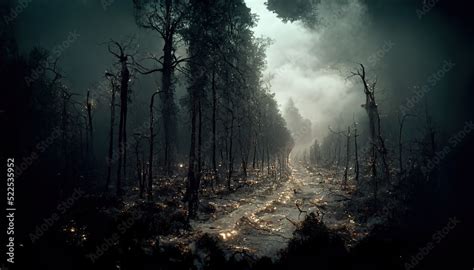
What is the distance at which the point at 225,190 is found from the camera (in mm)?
23297

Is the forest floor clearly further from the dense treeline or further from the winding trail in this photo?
the dense treeline

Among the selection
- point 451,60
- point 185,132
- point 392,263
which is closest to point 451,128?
point 451,60

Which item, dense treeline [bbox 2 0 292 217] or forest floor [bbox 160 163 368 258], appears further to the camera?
dense treeline [bbox 2 0 292 217]

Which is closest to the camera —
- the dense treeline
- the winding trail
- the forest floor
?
the forest floor

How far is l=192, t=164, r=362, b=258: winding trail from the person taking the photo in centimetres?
1168

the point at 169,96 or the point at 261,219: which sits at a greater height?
the point at 169,96

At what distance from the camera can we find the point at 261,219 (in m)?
15.5

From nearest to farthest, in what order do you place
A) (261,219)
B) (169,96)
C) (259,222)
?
(259,222) → (261,219) → (169,96)

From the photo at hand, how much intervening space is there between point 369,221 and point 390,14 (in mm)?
39736

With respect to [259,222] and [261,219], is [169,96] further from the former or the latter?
[259,222]

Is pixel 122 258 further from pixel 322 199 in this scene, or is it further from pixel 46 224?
pixel 322 199

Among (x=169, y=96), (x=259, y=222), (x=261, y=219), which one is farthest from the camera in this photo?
(x=169, y=96)

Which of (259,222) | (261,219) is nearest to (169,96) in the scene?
(261,219)

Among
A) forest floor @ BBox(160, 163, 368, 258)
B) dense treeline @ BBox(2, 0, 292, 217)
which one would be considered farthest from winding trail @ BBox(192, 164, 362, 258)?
dense treeline @ BBox(2, 0, 292, 217)
